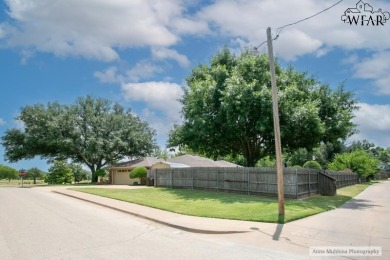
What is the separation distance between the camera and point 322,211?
15734 mm

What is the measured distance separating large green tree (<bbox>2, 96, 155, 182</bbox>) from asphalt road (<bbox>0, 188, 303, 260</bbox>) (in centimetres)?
3763

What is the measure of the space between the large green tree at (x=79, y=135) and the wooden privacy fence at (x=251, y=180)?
22.2 m

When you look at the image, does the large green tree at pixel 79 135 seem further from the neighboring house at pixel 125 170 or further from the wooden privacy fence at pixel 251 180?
the wooden privacy fence at pixel 251 180

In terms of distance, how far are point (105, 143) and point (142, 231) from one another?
134 feet

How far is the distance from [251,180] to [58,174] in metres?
40.1

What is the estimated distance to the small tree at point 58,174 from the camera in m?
53.2

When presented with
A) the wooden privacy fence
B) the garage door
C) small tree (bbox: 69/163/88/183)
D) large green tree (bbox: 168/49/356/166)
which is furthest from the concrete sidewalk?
small tree (bbox: 69/163/88/183)

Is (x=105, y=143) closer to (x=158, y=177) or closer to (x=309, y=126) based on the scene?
(x=158, y=177)

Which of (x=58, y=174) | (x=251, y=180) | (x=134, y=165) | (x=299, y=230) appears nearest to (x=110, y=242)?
(x=299, y=230)

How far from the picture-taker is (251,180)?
883 inches

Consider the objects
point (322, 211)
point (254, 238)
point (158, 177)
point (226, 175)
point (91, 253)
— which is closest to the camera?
point (91, 253)

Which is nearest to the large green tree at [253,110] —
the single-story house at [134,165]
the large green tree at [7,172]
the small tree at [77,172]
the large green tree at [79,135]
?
the single-story house at [134,165]

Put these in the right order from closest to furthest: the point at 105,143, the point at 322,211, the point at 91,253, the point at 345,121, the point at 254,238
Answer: the point at 91,253 < the point at 254,238 < the point at 322,211 < the point at 345,121 < the point at 105,143

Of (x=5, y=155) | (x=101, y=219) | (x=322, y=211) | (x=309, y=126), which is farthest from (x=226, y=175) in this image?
(x=5, y=155)
